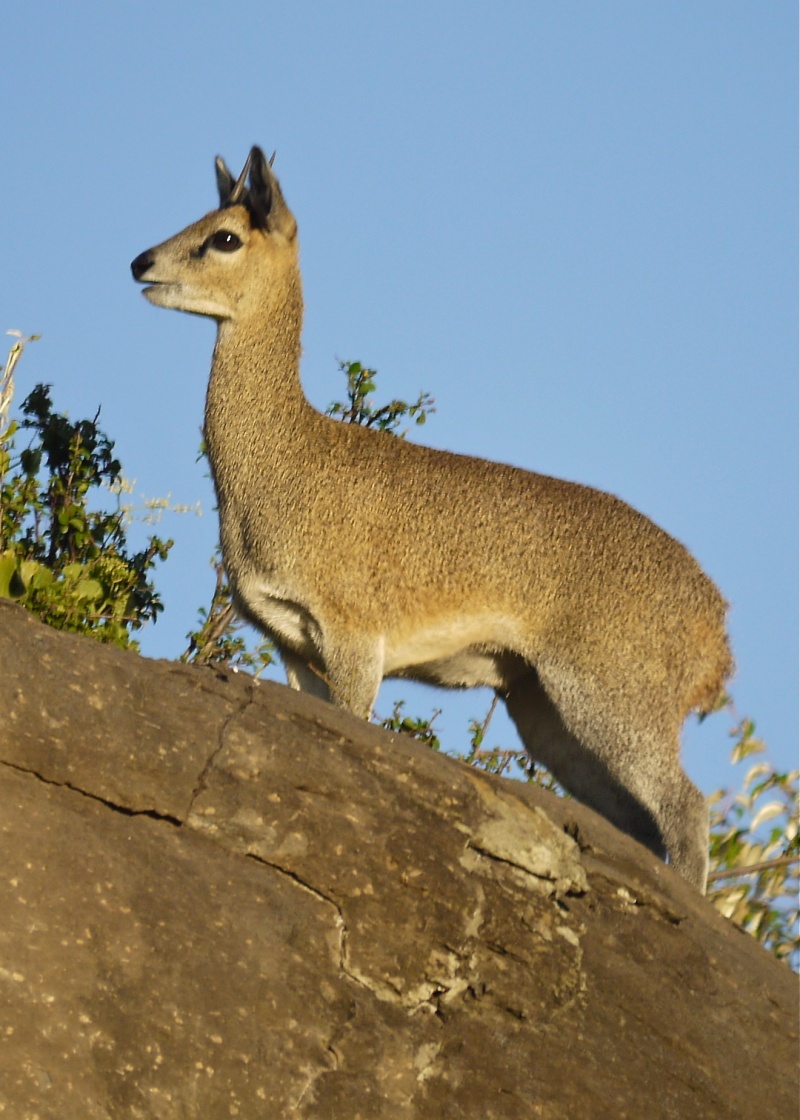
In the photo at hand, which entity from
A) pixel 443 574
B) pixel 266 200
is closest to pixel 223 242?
pixel 266 200

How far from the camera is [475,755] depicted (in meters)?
9.29

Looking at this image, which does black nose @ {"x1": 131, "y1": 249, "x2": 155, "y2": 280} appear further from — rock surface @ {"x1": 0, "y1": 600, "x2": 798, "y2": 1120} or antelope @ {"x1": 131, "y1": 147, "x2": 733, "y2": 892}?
rock surface @ {"x1": 0, "y1": 600, "x2": 798, "y2": 1120}

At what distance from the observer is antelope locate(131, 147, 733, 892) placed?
8398 millimetres

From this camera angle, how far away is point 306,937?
609 cm

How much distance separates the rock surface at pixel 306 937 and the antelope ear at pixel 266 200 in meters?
3.68

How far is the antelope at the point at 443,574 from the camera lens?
840 cm

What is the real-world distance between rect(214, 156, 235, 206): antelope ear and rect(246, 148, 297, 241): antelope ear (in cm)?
71

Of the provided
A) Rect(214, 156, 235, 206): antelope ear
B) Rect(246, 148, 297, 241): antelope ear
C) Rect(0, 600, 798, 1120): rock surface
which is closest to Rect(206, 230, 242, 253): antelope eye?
Rect(246, 148, 297, 241): antelope ear

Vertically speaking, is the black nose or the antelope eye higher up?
the antelope eye

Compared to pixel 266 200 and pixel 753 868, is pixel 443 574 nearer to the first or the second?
pixel 753 868

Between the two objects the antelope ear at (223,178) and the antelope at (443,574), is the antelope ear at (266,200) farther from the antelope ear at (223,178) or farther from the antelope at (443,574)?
the antelope ear at (223,178)

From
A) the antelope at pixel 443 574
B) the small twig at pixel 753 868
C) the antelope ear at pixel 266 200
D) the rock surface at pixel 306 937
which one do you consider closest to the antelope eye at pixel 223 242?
the antelope at pixel 443 574

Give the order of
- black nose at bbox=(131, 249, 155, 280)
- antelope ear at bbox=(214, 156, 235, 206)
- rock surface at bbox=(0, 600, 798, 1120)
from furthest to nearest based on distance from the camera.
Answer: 1. antelope ear at bbox=(214, 156, 235, 206)
2. black nose at bbox=(131, 249, 155, 280)
3. rock surface at bbox=(0, 600, 798, 1120)

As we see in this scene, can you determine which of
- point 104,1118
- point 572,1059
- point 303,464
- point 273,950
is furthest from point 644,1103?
point 303,464
